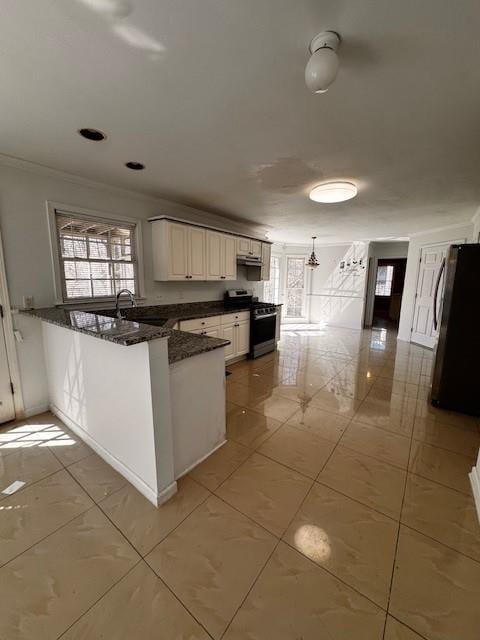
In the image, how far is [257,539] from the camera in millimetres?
1428

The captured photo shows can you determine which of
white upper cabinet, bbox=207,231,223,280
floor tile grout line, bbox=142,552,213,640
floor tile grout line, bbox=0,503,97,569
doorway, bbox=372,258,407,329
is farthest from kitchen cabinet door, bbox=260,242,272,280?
doorway, bbox=372,258,407,329

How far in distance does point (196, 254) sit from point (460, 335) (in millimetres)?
3397

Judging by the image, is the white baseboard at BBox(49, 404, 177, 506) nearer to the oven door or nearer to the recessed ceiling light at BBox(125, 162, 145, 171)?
the recessed ceiling light at BBox(125, 162, 145, 171)

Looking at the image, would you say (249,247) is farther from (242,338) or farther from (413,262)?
(413,262)

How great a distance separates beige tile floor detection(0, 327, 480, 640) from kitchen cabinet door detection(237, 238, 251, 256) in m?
3.08

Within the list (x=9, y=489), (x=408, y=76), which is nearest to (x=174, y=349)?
(x=9, y=489)

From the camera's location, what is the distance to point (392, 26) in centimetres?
110

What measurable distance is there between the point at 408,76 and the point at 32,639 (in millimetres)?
3133

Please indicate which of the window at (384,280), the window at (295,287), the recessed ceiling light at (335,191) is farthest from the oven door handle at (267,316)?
the window at (384,280)

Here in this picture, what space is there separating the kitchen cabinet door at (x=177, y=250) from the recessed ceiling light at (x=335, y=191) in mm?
1803

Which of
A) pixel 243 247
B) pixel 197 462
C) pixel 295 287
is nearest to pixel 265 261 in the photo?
pixel 243 247

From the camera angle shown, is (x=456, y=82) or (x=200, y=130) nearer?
(x=456, y=82)

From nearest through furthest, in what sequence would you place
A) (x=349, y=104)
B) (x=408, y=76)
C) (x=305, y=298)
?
(x=408, y=76) < (x=349, y=104) < (x=305, y=298)

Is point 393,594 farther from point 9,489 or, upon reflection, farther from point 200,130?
point 200,130
